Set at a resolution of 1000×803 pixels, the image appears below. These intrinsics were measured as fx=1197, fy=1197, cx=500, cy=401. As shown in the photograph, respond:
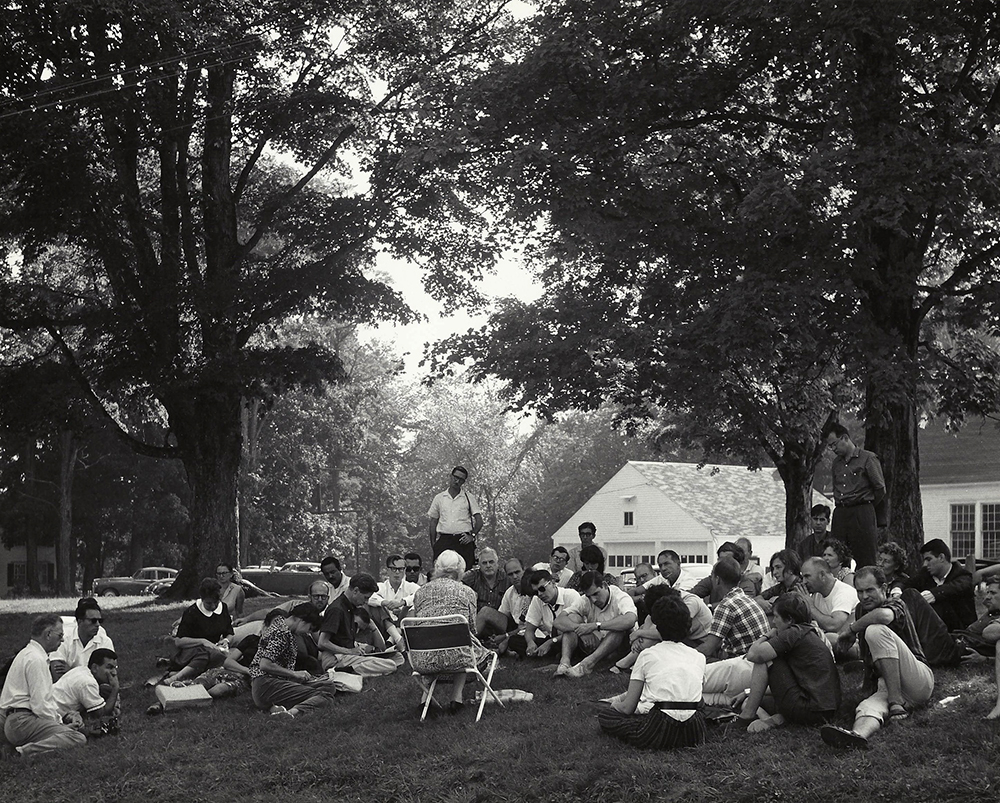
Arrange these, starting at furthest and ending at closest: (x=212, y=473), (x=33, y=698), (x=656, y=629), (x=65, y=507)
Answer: (x=65, y=507)
(x=212, y=473)
(x=33, y=698)
(x=656, y=629)

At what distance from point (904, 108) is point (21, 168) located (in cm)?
1703

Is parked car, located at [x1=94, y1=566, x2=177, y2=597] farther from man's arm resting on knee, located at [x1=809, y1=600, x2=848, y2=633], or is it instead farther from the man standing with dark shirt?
man's arm resting on knee, located at [x1=809, y1=600, x2=848, y2=633]

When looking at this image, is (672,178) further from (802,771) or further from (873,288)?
(802,771)

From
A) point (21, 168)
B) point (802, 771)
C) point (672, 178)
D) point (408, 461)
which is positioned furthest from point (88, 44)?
point (408, 461)

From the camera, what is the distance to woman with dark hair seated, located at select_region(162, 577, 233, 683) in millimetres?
14617

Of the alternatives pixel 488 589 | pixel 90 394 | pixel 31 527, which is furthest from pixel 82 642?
pixel 31 527

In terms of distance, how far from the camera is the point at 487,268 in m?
29.9

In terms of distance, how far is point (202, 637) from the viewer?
14953 mm

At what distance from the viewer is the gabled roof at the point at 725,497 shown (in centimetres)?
5403

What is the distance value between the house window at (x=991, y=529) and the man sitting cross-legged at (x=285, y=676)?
28305 millimetres

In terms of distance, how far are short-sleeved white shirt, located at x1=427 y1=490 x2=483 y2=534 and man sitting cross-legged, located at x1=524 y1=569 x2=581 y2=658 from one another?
2586 mm

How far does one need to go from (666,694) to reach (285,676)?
4998 mm

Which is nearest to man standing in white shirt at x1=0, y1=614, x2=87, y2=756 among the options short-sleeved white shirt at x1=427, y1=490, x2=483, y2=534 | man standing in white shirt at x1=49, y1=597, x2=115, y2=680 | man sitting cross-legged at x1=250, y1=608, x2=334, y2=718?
man standing in white shirt at x1=49, y1=597, x2=115, y2=680

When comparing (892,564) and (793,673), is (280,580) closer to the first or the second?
(892,564)
